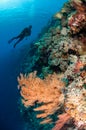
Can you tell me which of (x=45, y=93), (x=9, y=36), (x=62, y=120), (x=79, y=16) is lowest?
(x=62, y=120)

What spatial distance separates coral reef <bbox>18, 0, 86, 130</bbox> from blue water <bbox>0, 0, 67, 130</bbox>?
1215cm

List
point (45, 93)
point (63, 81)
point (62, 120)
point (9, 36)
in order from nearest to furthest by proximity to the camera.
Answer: point (62, 120)
point (45, 93)
point (63, 81)
point (9, 36)

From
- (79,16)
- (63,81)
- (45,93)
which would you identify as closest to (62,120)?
(45,93)

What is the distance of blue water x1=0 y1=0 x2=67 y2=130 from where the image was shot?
22.3m

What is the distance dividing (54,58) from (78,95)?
2.33m

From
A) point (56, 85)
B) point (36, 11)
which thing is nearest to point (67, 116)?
point (56, 85)

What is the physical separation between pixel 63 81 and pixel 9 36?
47083 millimetres

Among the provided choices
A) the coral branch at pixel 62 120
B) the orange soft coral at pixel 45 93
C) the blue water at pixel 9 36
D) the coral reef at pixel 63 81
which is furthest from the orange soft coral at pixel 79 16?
the blue water at pixel 9 36

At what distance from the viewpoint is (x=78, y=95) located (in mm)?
3479

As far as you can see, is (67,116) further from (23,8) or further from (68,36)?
(23,8)

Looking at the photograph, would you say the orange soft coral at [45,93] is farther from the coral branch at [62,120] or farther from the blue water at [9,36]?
the blue water at [9,36]

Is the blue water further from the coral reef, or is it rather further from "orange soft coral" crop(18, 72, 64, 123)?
"orange soft coral" crop(18, 72, 64, 123)

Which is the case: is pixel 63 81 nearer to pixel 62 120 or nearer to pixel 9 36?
pixel 62 120

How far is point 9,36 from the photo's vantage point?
165 ft
